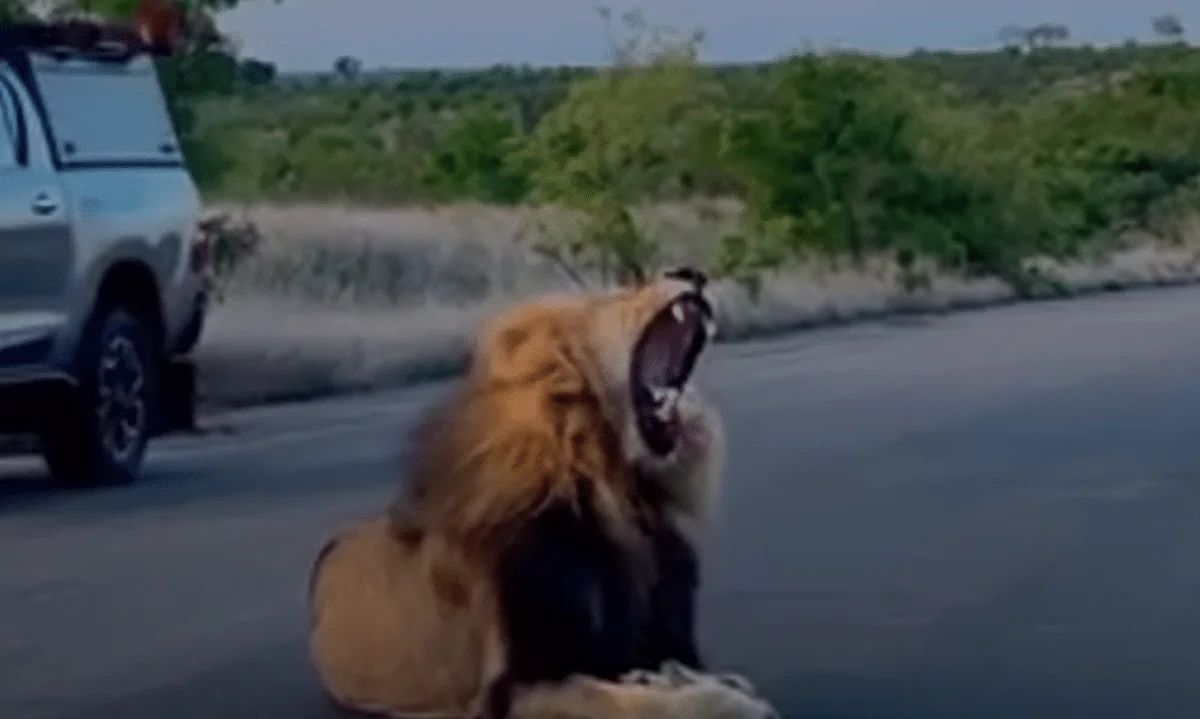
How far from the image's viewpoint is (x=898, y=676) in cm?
1142

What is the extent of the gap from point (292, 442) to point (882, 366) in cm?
715

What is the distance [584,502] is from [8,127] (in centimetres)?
974

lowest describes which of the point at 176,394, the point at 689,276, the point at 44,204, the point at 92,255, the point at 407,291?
the point at 407,291

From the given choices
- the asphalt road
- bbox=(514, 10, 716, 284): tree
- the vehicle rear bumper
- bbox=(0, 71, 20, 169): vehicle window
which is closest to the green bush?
bbox=(514, 10, 716, 284): tree

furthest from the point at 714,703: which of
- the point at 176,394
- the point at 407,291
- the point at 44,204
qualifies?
the point at 407,291

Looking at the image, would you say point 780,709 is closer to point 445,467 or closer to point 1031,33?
point 445,467

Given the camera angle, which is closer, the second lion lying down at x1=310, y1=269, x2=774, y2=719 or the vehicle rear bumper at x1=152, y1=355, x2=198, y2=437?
the second lion lying down at x1=310, y1=269, x2=774, y2=719

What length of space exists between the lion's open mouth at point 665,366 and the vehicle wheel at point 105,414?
9652mm

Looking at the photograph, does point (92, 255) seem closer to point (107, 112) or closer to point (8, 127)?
point (8, 127)

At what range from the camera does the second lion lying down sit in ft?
28.2

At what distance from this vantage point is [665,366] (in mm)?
8664

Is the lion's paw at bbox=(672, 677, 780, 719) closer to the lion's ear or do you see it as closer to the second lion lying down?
the second lion lying down

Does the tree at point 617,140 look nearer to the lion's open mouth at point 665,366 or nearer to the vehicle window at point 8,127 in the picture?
the vehicle window at point 8,127

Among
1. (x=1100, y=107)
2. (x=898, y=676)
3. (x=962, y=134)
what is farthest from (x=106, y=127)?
(x=1100, y=107)
